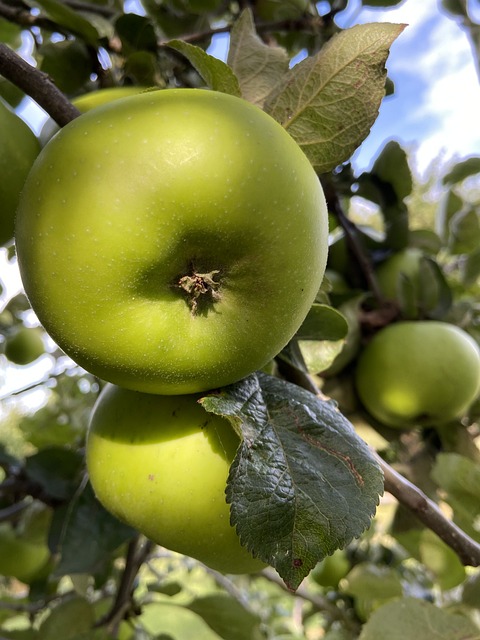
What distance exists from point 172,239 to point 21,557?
1.01m

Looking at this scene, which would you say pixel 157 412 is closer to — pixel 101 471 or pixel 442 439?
pixel 101 471

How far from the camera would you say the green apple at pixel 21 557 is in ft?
3.64

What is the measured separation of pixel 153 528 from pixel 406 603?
378mm

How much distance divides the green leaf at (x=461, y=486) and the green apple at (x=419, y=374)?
16 centimetres

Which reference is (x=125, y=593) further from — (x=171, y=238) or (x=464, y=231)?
(x=464, y=231)

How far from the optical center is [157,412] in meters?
0.51

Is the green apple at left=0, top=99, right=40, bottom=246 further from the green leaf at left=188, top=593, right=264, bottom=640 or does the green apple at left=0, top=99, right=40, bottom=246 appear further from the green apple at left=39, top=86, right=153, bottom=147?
the green leaf at left=188, top=593, right=264, bottom=640

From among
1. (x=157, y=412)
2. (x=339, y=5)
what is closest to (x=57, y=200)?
(x=157, y=412)

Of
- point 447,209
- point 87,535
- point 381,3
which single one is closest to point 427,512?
point 87,535

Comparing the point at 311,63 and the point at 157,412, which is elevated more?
the point at 311,63

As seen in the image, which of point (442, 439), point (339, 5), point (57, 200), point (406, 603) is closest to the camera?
point (57, 200)

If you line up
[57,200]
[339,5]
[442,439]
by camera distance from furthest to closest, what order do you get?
1. [442,439]
2. [339,5]
3. [57,200]

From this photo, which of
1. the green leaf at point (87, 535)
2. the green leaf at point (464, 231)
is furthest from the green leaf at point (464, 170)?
the green leaf at point (87, 535)

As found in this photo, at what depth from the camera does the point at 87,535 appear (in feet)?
2.37
